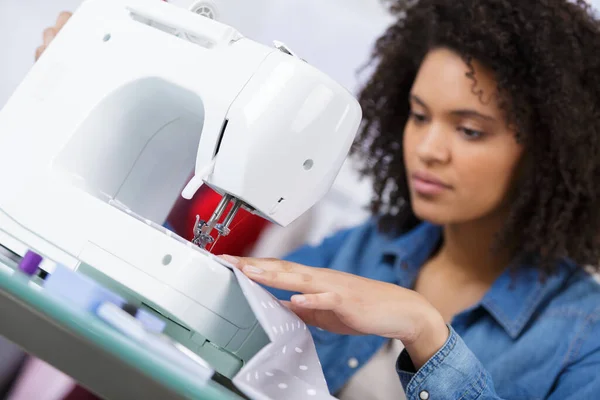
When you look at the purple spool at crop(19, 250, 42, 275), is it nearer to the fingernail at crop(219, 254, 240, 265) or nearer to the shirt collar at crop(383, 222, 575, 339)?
the fingernail at crop(219, 254, 240, 265)

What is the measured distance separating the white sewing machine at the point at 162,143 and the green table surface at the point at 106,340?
0.21m

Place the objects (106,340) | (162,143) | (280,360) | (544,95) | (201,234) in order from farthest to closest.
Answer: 1. (544,95)
2. (162,143)
3. (201,234)
4. (280,360)
5. (106,340)

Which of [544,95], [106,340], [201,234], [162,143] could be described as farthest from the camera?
[544,95]

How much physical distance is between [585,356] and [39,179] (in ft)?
3.22

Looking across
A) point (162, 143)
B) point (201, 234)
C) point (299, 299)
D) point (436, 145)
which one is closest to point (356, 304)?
point (299, 299)

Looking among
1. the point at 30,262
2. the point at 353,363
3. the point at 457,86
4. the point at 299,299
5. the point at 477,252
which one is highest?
the point at 457,86

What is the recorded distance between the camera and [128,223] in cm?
67

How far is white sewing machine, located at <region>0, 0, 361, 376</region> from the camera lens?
2.14ft

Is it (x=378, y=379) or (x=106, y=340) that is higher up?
(x=106, y=340)

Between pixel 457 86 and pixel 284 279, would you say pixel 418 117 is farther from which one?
pixel 284 279

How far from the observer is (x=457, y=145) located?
1.18 metres

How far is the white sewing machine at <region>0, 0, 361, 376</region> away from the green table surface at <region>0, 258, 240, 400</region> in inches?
8.4

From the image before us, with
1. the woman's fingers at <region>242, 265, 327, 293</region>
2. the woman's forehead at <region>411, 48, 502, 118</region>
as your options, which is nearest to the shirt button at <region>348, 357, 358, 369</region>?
the woman's forehead at <region>411, 48, 502, 118</region>

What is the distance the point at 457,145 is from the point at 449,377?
509 mm
